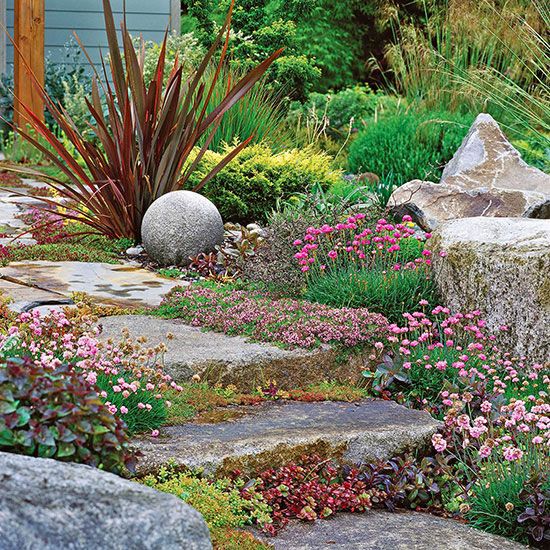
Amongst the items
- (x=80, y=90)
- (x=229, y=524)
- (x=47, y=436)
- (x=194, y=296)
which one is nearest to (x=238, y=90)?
(x=194, y=296)

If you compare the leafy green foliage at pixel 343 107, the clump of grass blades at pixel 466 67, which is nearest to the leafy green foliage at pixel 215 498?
the clump of grass blades at pixel 466 67

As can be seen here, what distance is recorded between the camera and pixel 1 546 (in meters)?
1.89

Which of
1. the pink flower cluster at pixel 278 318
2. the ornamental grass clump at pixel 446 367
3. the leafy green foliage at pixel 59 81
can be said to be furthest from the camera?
the leafy green foliage at pixel 59 81

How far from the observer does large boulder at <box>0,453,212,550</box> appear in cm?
188

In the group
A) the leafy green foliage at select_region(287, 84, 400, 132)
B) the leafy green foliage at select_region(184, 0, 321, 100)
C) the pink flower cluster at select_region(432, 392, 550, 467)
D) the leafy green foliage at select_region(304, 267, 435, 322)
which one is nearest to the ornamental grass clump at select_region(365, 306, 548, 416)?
the pink flower cluster at select_region(432, 392, 550, 467)

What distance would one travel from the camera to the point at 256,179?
25.9 ft

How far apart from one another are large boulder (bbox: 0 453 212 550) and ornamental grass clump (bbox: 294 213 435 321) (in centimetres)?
327

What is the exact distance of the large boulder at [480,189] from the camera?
712 cm

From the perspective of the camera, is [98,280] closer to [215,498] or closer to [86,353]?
[86,353]

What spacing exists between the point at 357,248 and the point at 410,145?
15.1ft

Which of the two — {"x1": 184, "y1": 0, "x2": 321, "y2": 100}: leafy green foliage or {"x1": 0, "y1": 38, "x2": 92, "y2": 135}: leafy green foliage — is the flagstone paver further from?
{"x1": 184, "y1": 0, "x2": 321, "y2": 100}: leafy green foliage

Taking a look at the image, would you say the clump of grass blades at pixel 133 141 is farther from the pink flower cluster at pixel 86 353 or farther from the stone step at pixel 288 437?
the stone step at pixel 288 437

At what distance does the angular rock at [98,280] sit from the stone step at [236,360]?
71 centimetres

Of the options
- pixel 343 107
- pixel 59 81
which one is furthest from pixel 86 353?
pixel 343 107
